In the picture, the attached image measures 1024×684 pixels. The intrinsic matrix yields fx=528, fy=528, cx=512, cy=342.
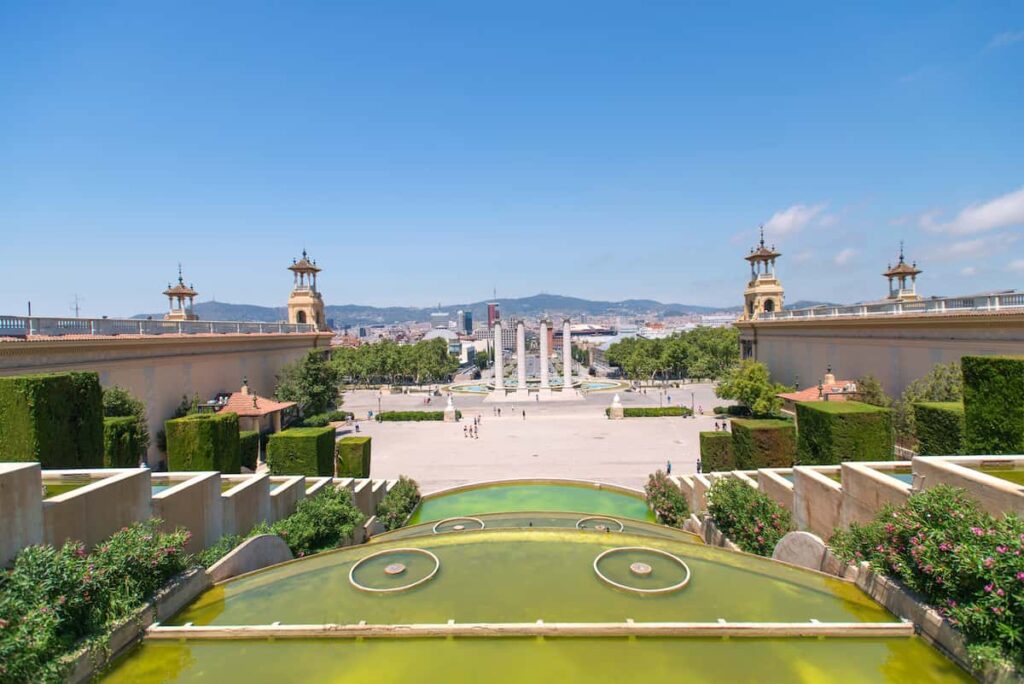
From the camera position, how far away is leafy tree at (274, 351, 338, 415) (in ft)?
120

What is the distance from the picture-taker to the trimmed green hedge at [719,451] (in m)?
21.9

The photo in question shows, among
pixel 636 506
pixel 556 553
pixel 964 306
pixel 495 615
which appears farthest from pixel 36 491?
pixel 964 306

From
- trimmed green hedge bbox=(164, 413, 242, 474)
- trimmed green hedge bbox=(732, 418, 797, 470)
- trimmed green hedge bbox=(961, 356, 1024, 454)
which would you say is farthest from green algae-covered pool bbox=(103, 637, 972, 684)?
trimmed green hedge bbox=(732, 418, 797, 470)

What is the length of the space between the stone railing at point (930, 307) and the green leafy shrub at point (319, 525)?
2822 centimetres

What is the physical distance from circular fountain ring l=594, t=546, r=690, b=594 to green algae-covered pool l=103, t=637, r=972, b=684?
1.58m

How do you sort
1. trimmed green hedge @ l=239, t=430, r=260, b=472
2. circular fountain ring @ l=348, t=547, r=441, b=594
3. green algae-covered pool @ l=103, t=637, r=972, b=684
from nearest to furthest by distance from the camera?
green algae-covered pool @ l=103, t=637, r=972, b=684 → circular fountain ring @ l=348, t=547, r=441, b=594 → trimmed green hedge @ l=239, t=430, r=260, b=472

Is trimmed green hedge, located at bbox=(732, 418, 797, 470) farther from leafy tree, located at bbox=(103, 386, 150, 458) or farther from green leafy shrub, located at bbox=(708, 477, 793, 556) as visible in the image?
leafy tree, located at bbox=(103, 386, 150, 458)

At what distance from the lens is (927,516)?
→ 7410 millimetres

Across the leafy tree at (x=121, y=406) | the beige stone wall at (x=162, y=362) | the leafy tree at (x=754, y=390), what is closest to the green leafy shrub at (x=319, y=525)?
the beige stone wall at (x=162, y=362)

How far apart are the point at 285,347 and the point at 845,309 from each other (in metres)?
44.1

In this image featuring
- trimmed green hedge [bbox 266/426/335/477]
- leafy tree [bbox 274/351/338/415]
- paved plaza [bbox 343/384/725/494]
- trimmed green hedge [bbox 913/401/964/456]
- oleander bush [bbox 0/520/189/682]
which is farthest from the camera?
leafy tree [bbox 274/351/338/415]

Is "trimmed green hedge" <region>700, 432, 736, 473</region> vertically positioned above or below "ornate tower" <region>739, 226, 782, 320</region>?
below

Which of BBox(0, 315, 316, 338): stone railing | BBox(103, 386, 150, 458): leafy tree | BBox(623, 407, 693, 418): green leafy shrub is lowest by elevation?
BBox(623, 407, 693, 418): green leafy shrub

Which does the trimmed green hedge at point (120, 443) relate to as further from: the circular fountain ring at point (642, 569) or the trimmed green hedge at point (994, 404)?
the trimmed green hedge at point (994, 404)
